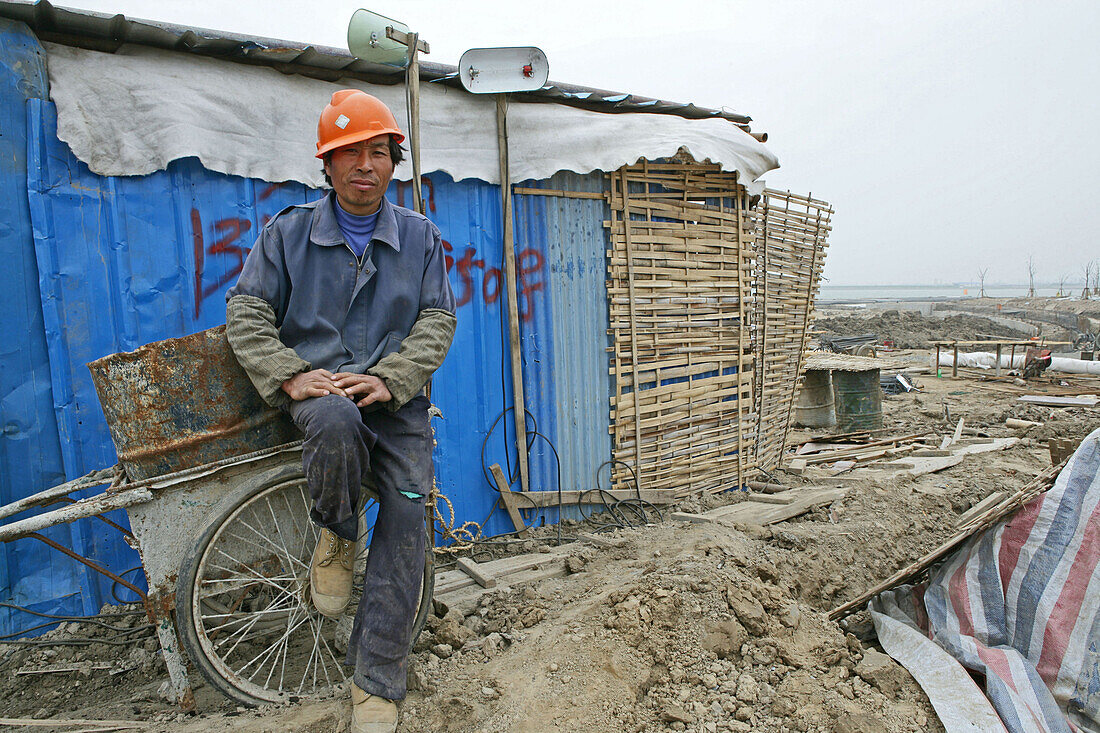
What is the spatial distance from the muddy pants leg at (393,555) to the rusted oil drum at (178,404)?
52 centimetres

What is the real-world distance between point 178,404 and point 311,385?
0.54 m

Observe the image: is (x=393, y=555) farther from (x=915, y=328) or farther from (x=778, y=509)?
(x=915, y=328)

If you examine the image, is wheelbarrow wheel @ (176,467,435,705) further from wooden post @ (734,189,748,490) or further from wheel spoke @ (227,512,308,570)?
wooden post @ (734,189,748,490)

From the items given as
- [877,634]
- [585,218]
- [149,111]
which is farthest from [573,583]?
[149,111]

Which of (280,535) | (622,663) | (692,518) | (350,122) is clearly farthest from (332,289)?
(692,518)

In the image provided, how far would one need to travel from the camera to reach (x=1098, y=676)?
2.64 m

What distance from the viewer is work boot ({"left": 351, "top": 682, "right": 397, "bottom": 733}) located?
2.29 meters

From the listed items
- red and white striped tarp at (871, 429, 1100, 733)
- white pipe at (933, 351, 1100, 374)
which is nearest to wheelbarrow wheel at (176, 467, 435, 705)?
red and white striped tarp at (871, 429, 1100, 733)

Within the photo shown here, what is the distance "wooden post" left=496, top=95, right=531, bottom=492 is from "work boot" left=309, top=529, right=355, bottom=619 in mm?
2384

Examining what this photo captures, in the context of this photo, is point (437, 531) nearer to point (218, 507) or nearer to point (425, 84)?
point (218, 507)

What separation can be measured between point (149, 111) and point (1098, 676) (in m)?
5.28

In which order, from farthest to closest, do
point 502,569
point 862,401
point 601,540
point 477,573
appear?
point 862,401 → point 601,540 → point 502,569 → point 477,573

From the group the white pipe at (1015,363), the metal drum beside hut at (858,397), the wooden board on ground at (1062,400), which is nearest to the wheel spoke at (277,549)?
the metal drum beside hut at (858,397)

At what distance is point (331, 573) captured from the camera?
2529 mm
